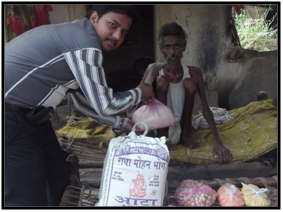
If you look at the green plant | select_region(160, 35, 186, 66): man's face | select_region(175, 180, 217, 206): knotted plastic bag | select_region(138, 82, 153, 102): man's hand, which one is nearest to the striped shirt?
select_region(138, 82, 153, 102): man's hand

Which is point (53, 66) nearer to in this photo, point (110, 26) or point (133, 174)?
point (110, 26)

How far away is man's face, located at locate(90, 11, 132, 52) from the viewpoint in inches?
65.4

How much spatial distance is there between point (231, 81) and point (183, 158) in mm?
2265

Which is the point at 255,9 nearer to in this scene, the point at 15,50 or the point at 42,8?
the point at 42,8

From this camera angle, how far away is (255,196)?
1.98 metres

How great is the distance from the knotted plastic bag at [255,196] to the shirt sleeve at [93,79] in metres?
1.28

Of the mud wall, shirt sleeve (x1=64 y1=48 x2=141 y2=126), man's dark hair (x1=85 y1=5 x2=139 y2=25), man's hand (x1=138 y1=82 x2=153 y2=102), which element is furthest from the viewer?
the mud wall

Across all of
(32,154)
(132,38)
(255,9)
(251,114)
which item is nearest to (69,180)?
(32,154)

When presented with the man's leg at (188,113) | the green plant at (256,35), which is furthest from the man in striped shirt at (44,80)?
the green plant at (256,35)

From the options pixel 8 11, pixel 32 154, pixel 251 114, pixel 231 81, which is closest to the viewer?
pixel 32 154

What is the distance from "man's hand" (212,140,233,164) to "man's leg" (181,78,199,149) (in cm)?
23

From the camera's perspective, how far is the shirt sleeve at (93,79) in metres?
1.53

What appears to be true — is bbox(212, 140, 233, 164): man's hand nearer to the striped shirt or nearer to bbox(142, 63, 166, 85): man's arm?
bbox(142, 63, 166, 85): man's arm

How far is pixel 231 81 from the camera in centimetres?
416
